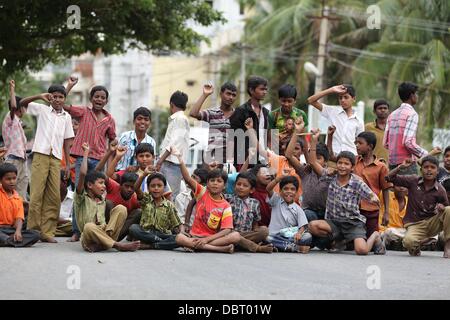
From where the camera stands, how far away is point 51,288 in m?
8.84

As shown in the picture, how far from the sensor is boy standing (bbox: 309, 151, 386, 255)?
1249 centimetres

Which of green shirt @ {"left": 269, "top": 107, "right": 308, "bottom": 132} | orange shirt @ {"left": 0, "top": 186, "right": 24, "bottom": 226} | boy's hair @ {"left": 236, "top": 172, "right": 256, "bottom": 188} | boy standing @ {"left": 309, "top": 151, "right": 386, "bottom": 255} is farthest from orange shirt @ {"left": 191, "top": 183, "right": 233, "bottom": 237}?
orange shirt @ {"left": 0, "top": 186, "right": 24, "bottom": 226}

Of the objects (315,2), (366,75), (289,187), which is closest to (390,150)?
(289,187)

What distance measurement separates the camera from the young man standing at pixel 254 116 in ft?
44.3

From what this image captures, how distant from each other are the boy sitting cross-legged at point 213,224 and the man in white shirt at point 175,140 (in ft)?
3.46

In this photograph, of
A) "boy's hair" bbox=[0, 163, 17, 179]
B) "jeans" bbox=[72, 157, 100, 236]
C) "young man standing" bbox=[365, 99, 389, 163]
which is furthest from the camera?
"young man standing" bbox=[365, 99, 389, 163]

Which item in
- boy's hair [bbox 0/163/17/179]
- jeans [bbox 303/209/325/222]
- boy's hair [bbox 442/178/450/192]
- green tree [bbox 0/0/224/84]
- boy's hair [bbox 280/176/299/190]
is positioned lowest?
jeans [bbox 303/209/325/222]

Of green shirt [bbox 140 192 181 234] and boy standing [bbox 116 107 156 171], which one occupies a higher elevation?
boy standing [bbox 116 107 156 171]

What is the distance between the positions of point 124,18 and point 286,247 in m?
11.7

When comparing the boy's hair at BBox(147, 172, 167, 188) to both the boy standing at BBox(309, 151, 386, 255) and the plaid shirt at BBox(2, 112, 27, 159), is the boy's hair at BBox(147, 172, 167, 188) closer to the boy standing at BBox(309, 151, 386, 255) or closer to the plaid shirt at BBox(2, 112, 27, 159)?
the boy standing at BBox(309, 151, 386, 255)

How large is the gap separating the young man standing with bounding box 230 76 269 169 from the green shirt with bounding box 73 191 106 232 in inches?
82.3

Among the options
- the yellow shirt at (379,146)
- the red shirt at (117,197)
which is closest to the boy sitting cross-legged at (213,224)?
the red shirt at (117,197)

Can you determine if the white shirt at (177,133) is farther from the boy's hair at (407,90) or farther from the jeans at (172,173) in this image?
the boy's hair at (407,90)
